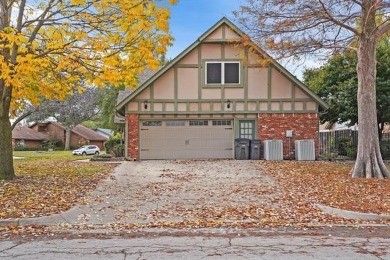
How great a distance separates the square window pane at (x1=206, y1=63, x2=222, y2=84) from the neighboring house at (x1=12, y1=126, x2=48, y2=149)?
147ft

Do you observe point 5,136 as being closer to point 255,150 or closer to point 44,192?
point 44,192

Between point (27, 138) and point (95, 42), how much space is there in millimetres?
54061

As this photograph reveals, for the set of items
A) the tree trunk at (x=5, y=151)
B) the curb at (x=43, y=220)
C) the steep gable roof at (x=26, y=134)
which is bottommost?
the curb at (x=43, y=220)

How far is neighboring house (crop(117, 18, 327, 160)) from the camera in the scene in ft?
68.8

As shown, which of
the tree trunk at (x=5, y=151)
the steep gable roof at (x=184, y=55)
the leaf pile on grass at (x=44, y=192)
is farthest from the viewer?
the steep gable roof at (x=184, y=55)

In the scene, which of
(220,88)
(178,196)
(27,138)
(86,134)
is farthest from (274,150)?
(86,134)

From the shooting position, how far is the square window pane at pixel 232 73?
2122 cm

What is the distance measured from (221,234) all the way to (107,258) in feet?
7.62

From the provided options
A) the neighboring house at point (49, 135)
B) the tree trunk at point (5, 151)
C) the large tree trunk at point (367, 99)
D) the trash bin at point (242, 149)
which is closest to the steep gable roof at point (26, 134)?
the neighboring house at point (49, 135)

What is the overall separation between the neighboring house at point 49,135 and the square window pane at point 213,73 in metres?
45.2

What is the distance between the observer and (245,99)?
21219 mm

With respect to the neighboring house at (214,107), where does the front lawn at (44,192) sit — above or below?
below

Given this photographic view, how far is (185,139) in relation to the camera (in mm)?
21219

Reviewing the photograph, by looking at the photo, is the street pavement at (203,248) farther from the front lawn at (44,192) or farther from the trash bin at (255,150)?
the trash bin at (255,150)
